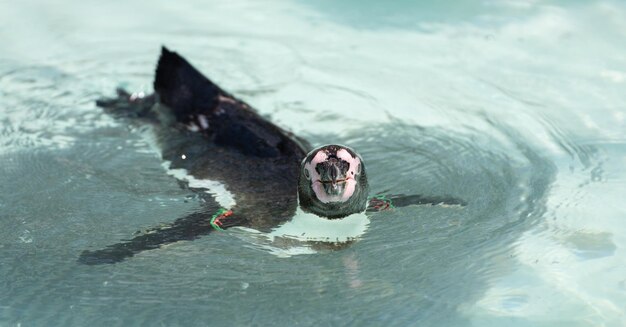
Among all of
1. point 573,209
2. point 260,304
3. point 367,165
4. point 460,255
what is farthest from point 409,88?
point 260,304

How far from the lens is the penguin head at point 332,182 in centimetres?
417

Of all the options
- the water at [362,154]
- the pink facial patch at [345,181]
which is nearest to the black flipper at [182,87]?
the water at [362,154]

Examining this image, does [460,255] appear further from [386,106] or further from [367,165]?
[386,106]

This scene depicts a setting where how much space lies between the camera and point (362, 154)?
5418mm

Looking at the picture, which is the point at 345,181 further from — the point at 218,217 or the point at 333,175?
the point at 218,217

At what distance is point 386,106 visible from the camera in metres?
6.22

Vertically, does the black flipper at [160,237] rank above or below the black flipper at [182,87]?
below

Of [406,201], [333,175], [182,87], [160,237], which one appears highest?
[182,87]

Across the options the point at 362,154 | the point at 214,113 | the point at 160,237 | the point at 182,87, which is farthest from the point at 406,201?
the point at 182,87

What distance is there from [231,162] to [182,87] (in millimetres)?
902

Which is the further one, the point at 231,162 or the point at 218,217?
the point at 231,162

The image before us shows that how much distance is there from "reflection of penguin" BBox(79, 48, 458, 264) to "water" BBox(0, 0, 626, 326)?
0.46 feet

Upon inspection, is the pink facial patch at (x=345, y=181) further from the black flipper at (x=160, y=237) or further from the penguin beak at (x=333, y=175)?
the black flipper at (x=160, y=237)

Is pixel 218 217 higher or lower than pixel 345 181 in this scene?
lower
